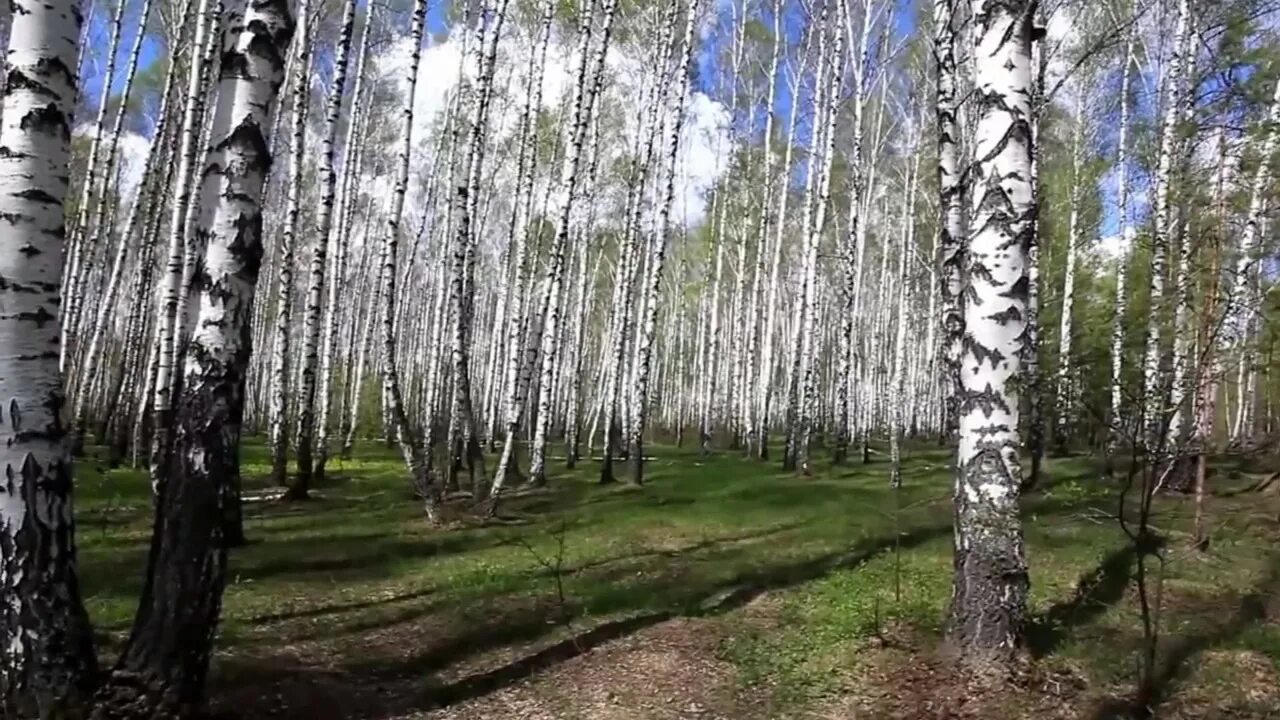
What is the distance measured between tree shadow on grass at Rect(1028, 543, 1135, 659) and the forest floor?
3 centimetres

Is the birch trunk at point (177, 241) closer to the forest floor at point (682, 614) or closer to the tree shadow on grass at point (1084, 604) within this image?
the forest floor at point (682, 614)

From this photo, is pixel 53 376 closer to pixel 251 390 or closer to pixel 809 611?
pixel 809 611

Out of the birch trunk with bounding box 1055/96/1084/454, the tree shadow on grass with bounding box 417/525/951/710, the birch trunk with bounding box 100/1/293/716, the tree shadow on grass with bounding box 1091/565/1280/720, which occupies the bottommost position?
the tree shadow on grass with bounding box 417/525/951/710

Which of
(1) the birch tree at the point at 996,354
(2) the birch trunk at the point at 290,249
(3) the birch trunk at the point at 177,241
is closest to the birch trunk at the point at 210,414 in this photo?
(1) the birch tree at the point at 996,354

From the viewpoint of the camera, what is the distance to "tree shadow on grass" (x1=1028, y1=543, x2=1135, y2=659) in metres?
5.79

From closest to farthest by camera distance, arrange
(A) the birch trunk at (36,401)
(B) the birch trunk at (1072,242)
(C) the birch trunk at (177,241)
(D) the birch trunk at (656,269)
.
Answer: (A) the birch trunk at (36,401), (C) the birch trunk at (177,241), (D) the birch trunk at (656,269), (B) the birch trunk at (1072,242)

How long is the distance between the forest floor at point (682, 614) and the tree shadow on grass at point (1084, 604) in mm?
29

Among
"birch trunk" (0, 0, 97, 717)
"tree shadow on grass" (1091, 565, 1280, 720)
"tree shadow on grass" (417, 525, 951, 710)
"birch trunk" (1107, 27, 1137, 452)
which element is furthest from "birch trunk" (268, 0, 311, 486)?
"birch trunk" (1107, 27, 1137, 452)

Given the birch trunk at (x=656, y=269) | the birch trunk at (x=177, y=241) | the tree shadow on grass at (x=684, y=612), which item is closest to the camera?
the tree shadow on grass at (x=684, y=612)

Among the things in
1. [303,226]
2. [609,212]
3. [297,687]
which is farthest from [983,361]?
[303,226]

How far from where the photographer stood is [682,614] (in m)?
7.21

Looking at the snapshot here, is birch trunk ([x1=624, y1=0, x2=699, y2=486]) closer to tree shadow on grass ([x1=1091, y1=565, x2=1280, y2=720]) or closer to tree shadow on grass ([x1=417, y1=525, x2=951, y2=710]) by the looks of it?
tree shadow on grass ([x1=417, y1=525, x2=951, y2=710])

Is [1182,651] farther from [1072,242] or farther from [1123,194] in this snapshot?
[1123,194]

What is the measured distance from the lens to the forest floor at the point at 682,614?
202 inches
